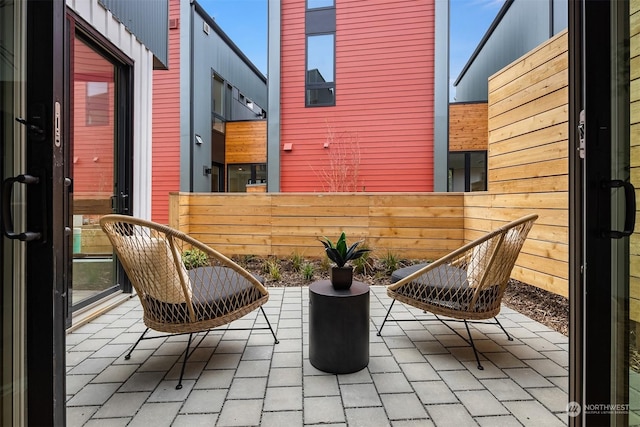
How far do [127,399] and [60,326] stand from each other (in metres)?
0.92

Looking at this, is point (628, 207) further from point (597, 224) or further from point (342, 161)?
point (342, 161)

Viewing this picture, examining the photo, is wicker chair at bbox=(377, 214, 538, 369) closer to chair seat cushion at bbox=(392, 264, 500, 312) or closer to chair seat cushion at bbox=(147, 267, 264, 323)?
chair seat cushion at bbox=(392, 264, 500, 312)

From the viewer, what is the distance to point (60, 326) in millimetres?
989

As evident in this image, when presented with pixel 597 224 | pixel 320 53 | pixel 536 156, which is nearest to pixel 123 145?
pixel 597 224

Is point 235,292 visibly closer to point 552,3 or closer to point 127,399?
point 127,399

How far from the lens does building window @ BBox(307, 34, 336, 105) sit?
7.05 meters

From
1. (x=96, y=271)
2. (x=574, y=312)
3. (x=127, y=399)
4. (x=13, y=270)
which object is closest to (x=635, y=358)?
(x=574, y=312)

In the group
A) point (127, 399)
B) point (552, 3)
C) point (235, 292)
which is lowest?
point (127, 399)

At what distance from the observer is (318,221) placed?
4988 millimetres

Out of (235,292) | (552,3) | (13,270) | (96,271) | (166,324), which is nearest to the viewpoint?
(13,270)

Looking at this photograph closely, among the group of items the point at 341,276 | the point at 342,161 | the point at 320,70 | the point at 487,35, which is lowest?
the point at 341,276

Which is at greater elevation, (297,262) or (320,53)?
(320,53)

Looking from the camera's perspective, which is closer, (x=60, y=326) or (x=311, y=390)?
(x=60, y=326)

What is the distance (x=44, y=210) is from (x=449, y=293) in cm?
210
